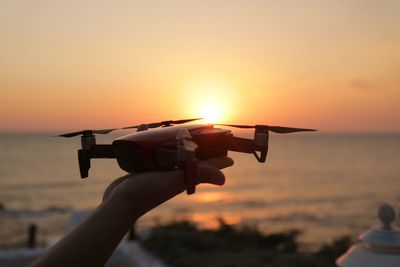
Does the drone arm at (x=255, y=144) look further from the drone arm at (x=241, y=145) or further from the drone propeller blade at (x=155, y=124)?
the drone propeller blade at (x=155, y=124)

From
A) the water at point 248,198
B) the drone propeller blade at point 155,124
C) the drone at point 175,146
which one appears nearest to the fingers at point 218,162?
the drone at point 175,146

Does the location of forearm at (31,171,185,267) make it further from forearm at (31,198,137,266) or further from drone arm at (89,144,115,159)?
drone arm at (89,144,115,159)

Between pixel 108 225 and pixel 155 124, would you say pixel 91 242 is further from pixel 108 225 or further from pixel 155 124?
pixel 155 124

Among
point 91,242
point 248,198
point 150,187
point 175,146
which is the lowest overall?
point 248,198

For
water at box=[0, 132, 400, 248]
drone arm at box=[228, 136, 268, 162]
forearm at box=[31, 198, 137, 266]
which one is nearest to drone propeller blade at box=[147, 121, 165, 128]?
drone arm at box=[228, 136, 268, 162]

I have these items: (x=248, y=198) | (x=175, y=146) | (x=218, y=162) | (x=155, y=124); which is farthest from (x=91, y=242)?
(x=248, y=198)

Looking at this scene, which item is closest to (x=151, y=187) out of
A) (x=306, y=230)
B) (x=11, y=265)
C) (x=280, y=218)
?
(x=11, y=265)
